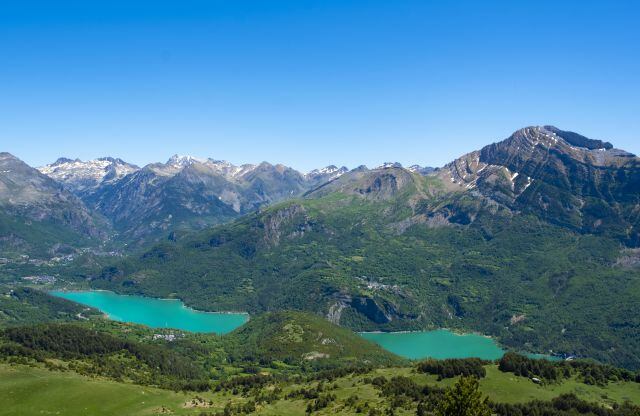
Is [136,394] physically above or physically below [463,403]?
below

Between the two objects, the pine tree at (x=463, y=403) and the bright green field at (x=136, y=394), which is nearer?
the pine tree at (x=463, y=403)

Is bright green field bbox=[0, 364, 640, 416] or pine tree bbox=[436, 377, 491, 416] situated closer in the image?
pine tree bbox=[436, 377, 491, 416]

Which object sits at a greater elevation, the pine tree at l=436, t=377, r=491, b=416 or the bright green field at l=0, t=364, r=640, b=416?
the pine tree at l=436, t=377, r=491, b=416

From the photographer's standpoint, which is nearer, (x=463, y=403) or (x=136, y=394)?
(x=463, y=403)

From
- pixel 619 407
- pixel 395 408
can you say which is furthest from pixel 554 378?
pixel 395 408

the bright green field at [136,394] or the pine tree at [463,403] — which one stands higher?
the pine tree at [463,403]

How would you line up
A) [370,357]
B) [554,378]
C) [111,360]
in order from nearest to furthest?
[554,378]
[111,360]
[370,357]

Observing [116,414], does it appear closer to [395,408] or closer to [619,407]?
[395,408]

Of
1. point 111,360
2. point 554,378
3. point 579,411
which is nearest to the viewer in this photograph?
point 579,411
